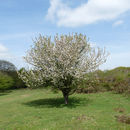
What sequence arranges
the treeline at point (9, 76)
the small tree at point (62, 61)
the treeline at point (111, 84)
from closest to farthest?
the small tree at point (62, 61)
the treeline at point (111, 84)
the treeline at point (9, 76)

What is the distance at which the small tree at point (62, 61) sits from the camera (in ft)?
45.6

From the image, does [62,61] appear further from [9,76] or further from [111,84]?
[9,76]

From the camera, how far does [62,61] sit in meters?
13.7

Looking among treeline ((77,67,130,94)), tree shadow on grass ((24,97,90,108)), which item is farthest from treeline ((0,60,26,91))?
tree shadow on grass ((24,97,90,108))

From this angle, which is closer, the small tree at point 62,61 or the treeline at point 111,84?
the small tree at point 62,61

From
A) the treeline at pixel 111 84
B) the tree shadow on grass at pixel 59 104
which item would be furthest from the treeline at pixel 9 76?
the tree shadow on grass at pixel 59 104

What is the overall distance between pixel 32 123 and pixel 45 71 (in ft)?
18.3

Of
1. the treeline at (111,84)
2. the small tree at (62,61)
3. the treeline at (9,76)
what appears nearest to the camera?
the small tree at (62,61)

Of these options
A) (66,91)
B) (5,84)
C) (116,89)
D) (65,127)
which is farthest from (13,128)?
(5,84)

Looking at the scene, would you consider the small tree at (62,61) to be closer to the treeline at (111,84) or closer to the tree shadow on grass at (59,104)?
the tree shadow on grass at (59,104)

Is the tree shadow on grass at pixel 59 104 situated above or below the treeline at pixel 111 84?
below

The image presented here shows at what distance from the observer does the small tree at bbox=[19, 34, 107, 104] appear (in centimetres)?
1390

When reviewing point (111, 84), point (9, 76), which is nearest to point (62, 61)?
point (111, 84)

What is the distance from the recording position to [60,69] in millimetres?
13945
